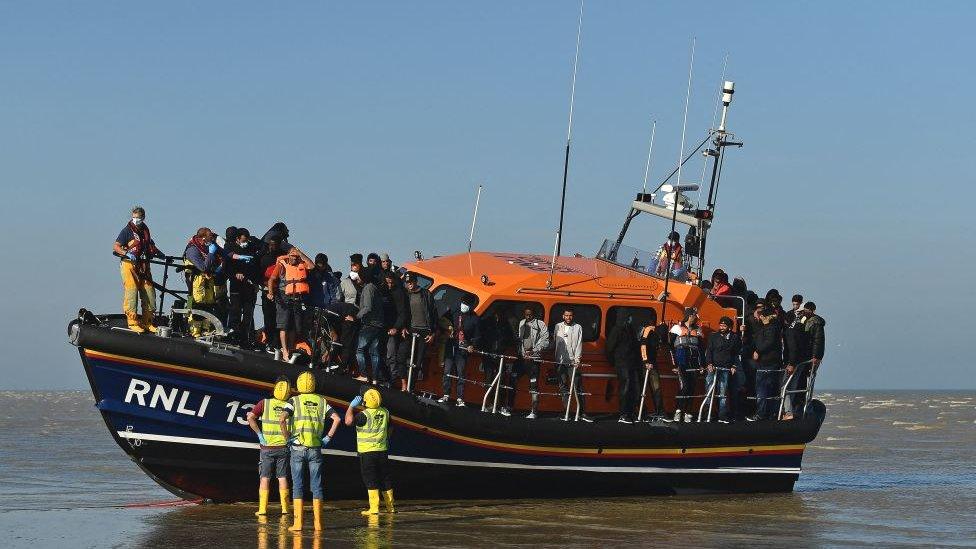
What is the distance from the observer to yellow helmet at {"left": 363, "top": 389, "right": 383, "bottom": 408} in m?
11.5

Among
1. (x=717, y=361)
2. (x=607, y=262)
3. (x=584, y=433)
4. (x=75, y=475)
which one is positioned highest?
(x=607, y=262)

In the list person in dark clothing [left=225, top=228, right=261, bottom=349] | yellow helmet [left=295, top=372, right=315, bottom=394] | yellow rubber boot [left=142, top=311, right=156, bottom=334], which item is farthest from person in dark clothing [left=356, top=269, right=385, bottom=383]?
yellow rubber boot [left=142, top=311, right=156, bottom=334]

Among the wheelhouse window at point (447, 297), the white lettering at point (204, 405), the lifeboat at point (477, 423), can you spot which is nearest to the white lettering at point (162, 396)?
the lifeboat at point (477, 423)

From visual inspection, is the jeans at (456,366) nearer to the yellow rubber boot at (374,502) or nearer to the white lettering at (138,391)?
the yellow rubber boot at (374,502)

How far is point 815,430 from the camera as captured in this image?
15281 millimetres

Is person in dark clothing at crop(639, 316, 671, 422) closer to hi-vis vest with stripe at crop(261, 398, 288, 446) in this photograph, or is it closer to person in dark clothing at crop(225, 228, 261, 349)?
person in dark clothing at crop(225, 228, 261, 349)

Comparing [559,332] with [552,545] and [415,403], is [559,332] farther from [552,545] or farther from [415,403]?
[552,545]


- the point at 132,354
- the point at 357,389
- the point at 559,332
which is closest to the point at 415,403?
the point at 357,389

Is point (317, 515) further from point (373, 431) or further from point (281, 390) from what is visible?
point (281, 390)

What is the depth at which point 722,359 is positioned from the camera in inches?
564

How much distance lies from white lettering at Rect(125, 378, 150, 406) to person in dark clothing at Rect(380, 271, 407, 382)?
2445 mm

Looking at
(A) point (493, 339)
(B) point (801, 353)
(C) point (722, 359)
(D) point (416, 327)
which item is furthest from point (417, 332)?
(B) point (801, 353)

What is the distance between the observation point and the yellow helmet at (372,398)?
11500 mm

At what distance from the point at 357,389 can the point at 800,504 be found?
5318 mm
